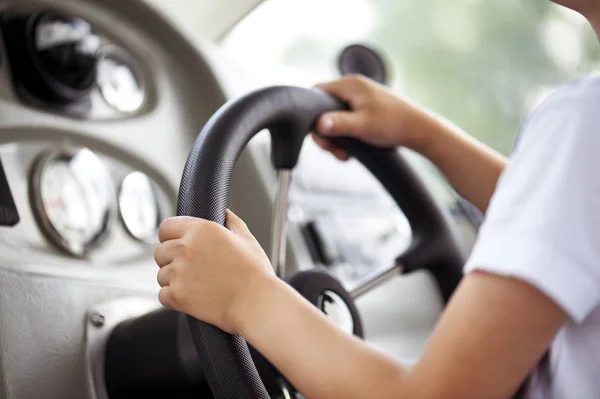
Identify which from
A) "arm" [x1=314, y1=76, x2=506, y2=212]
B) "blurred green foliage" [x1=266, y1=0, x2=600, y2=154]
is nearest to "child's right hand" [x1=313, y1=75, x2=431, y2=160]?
"arm" [x1=314, y1=76, x2=506, y2=212]

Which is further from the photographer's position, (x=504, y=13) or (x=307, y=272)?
(x=504, y=13)

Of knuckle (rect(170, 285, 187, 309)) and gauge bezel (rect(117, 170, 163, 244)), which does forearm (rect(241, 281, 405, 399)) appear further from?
gauge bezel (rect(117, 170, 163, 244))

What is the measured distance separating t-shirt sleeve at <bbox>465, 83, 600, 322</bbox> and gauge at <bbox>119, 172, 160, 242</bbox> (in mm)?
427

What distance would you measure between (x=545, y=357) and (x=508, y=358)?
4.5 inches

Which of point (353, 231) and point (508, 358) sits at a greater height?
point (508, 358)

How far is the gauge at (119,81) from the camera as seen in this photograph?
0.84 m

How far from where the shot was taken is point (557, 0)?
54 centimetres

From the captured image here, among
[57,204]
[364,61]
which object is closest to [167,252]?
[57,204]

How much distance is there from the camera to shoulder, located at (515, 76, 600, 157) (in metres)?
0.46

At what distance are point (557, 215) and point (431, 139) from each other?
0.37 metres

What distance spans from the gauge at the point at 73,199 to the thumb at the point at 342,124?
0.77 feet

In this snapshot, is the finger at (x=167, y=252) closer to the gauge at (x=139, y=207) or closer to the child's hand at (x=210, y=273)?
the child's hand at (x=210, y=273)

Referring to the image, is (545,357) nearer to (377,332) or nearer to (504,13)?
(377,332)

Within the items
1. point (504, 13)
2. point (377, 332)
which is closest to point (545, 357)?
point (377, 332)
